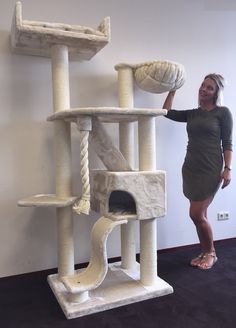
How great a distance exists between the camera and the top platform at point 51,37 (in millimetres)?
1820

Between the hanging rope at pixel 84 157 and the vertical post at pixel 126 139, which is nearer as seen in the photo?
the hanging rope at pixel 84 157

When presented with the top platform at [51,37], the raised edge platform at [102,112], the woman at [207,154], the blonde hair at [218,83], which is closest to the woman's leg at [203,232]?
the woman at [207,154]

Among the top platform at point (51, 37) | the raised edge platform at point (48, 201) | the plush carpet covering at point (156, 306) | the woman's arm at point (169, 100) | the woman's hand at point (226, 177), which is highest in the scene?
the top platform at point (51, 37)

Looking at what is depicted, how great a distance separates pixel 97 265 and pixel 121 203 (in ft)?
1.60

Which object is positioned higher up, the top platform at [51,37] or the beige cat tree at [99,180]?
the top platform at [51,37]

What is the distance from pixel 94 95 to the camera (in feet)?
7.85

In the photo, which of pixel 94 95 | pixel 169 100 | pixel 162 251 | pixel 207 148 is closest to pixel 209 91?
pixel 169 100

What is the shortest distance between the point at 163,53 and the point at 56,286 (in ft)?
6.54

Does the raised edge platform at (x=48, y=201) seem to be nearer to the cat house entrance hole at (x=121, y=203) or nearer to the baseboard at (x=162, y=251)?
the cat house entrance hole at (x=121, y=203)

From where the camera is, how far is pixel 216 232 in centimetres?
291

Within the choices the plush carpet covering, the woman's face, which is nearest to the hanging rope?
the plush carpet covering

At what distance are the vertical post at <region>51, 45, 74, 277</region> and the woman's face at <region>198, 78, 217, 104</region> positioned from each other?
104 cm

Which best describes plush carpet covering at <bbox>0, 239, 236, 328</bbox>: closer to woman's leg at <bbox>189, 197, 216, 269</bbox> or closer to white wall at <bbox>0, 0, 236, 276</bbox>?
woman's leg at <bbox>189, 197, 216, 269</bbox>

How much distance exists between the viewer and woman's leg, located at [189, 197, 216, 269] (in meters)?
2.39
